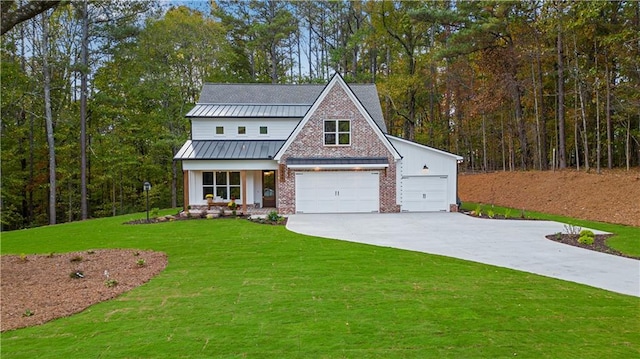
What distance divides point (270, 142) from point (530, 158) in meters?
27.6

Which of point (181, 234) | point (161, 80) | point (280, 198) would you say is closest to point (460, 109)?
point (280, 198)

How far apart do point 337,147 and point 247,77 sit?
18.2 m

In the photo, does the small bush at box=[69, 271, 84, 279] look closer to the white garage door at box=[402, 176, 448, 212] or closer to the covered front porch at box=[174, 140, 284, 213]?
the covered front porch at box=[174, 140, 284, 213]

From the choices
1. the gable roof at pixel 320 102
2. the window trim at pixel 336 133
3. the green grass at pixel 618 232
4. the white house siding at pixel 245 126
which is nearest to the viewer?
the green grass at pixel 618 232

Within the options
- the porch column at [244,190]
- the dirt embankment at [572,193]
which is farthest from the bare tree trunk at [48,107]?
the dirt embankment at [572,193]

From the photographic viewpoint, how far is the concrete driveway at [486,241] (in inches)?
274

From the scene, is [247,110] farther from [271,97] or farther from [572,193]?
[572,193]

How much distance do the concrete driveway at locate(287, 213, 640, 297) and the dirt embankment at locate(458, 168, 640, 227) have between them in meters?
2.84

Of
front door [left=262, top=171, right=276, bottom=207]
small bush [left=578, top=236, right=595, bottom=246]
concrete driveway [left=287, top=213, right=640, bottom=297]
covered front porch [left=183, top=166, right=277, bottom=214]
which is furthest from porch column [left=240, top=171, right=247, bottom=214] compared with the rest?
small bush [left=578, top=236, right=595, bottom=246]

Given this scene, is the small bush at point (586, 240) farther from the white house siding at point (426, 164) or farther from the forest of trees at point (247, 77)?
the forest of trees at point (247, 77)

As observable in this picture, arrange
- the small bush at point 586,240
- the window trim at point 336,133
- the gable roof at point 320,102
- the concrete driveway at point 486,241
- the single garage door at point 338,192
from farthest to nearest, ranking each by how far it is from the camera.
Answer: the window trim at point 336,133
the single garage door at point 338,192
the gable roof at point 320,102
the small bush at point 586,240
the concrete driveway at point 486,241

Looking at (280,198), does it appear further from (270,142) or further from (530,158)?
(530,158)

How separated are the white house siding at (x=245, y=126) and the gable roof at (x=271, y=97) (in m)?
0.79

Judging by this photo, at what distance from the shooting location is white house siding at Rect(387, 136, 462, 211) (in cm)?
1748
